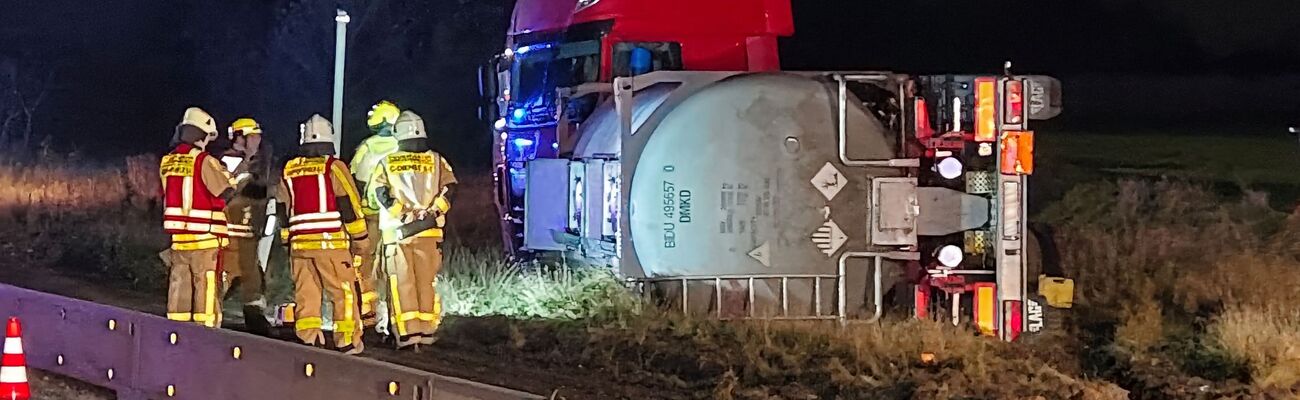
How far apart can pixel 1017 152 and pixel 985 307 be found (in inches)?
37.3

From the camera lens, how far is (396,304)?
29.8 feet

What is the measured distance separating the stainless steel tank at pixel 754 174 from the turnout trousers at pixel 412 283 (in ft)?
4.40

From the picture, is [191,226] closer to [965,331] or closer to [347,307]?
[347,307]

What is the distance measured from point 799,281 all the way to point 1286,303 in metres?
3.63

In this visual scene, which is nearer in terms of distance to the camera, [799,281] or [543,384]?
[543,384]

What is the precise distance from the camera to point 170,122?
130ft

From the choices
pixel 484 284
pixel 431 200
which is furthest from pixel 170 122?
pixel 431 200

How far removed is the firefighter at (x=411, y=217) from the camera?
8844mm

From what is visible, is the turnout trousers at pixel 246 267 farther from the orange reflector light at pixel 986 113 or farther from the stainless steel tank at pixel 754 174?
the orange reflector light at pixel 986 113

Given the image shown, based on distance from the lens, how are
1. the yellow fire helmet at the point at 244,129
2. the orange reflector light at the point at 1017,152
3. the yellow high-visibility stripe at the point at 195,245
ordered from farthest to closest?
1. the yellow fire helmet at the point at 244,129
2. the orange reflector light at the point at 1017,152
3. the yellow high-visibility stripe at the point at 195,245

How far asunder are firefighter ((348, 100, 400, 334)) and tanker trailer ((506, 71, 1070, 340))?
1.42 meters

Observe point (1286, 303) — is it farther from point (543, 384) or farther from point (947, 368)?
point (543, 384)

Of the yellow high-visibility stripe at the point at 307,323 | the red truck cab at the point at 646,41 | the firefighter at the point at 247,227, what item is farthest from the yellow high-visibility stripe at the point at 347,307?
the red truck cab at the point at 646,41

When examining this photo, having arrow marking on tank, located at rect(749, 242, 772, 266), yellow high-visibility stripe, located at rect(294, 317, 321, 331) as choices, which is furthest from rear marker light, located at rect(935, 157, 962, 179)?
yellow high-visibility stripe, located at rect(294, 317, 321, 331)
